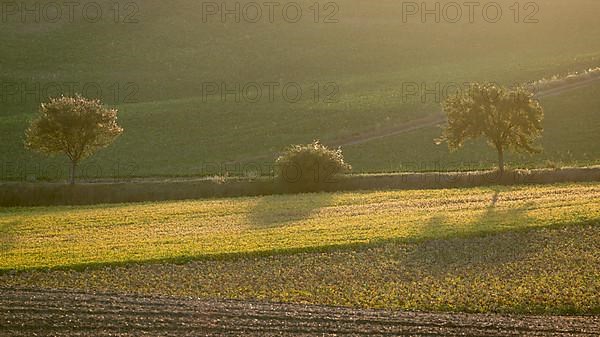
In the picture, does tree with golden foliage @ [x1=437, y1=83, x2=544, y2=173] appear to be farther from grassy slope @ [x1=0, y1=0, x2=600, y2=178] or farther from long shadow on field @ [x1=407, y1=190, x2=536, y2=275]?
long shadow on field @ [x1=407, y1=190, x2=536, y2=275]

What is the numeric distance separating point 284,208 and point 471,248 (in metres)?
13.9

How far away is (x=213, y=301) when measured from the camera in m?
29.1

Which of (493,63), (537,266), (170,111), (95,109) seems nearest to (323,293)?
(537,266)

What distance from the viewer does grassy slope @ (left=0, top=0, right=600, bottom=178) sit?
74.9m

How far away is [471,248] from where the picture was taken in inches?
1410

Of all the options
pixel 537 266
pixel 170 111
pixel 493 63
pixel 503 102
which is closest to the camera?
pixel 537 266

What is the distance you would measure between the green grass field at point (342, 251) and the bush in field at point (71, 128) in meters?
10.6

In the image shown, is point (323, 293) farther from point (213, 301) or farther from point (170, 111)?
point (170, 111)

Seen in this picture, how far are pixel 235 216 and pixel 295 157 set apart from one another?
1025 centimetres

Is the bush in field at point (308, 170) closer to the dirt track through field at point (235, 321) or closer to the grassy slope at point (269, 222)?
the grassy slope at point (269, 222)

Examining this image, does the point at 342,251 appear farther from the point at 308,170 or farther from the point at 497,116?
the point at 497,116

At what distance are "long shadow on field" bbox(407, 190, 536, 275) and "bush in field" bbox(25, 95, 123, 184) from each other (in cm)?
2609

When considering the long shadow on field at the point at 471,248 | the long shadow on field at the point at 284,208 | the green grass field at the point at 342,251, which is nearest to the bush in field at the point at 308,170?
the long shadow on field at the point at 284,208

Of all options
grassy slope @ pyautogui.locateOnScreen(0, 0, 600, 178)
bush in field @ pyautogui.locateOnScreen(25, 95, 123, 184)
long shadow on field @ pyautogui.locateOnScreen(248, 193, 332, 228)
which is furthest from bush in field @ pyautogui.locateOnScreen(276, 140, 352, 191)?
bush in field @ pyautogui.locateOnScreen(25, 95, 123, 184)
